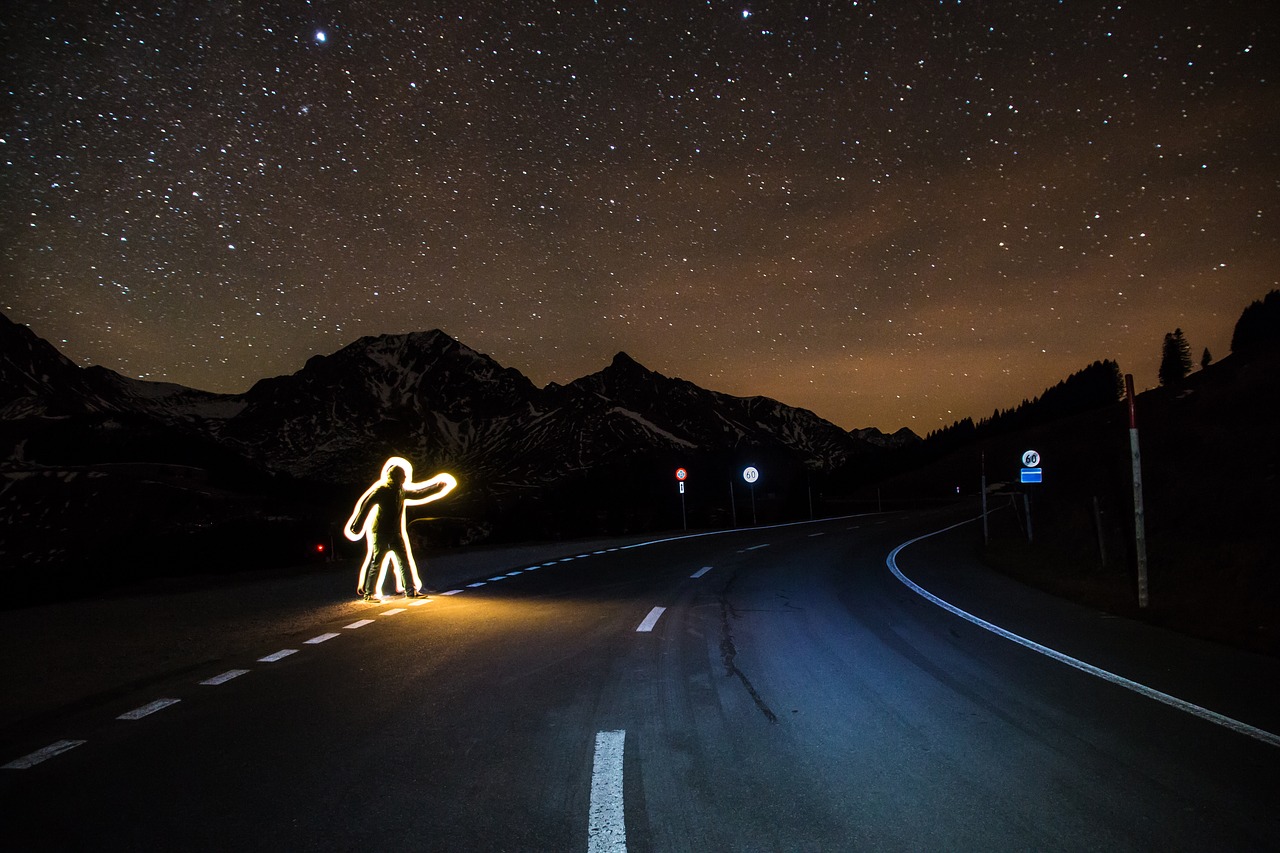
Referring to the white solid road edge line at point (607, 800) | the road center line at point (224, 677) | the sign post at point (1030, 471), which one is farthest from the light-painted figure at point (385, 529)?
the sign post at point (1030, 471)

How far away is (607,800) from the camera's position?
3793 millimetres

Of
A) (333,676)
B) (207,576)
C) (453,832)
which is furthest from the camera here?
(207,576)

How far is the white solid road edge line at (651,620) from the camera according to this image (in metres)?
9.03

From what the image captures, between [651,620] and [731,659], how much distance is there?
2620mm

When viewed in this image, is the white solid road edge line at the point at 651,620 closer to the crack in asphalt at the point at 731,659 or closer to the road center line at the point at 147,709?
the crack in asphalt at the point at 731,659

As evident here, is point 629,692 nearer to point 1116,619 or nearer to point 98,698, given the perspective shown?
point 98,698

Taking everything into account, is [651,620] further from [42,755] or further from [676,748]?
[42,755]

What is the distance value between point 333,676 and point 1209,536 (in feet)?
55.6

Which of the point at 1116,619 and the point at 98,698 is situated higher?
the point at 98,698

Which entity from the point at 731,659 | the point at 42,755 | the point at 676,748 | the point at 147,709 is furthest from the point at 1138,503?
the point at 42,755

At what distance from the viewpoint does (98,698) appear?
6.23m

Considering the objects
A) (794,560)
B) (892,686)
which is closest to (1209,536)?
(794,560)

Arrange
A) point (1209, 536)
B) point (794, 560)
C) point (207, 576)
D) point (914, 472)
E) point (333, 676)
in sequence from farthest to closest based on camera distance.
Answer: point (914, 472)
point (794, 560)
point (207, 576)
point (1209, 536)
point (333, 676)

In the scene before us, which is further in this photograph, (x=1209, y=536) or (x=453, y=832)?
(x=1209, y=536)
